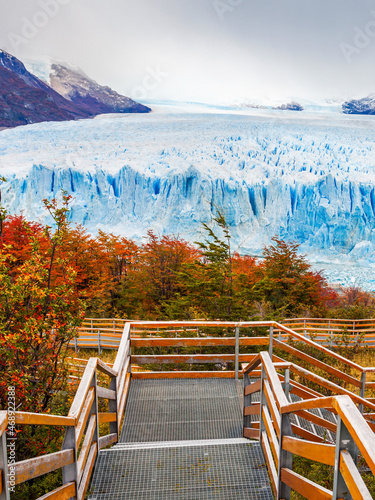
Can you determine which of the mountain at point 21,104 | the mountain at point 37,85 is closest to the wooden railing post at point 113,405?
the mountain at point 21,104

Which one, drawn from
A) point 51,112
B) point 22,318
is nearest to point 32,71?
point 51,112

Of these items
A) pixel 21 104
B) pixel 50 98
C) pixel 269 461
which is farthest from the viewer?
pixel 50 98

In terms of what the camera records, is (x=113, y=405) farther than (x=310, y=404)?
Yes

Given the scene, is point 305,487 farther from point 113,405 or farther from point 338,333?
point 338,333

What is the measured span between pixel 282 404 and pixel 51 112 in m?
57.6

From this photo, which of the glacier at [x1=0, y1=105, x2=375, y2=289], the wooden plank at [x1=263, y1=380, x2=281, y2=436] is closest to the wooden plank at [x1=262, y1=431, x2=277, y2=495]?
the wooden plank at [x1=263, y1=380, x2=281, y2=436]

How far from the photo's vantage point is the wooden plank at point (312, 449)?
1644 millimetres

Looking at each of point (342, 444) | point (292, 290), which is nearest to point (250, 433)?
point (342, 444)

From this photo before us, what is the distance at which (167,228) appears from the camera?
3167cm

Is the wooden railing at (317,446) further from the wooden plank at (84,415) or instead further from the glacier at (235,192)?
the glacier at (235,192)

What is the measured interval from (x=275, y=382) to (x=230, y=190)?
29.8 m

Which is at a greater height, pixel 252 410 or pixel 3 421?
pixel 3 421

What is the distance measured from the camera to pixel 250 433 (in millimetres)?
3375

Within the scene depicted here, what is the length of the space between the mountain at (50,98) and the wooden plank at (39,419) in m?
54.1
